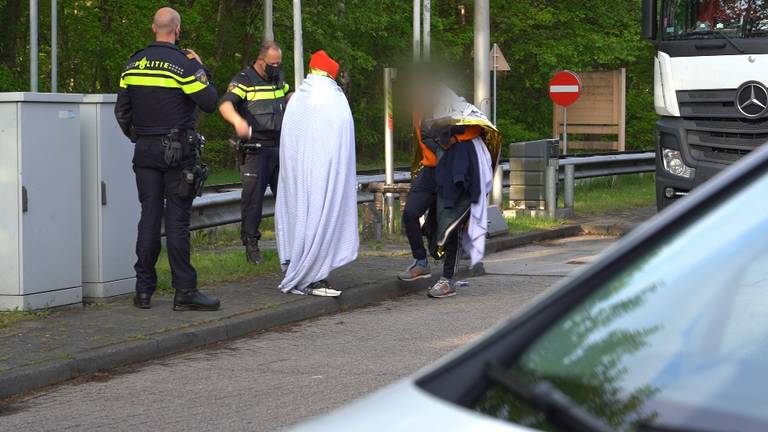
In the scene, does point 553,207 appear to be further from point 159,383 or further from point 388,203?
point 159,383

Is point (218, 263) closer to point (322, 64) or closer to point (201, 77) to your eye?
Result: point (322, 64)

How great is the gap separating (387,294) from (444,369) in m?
8.93

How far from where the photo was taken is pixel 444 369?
229cm

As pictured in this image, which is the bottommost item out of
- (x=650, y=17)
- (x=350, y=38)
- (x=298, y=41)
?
(x=650, y=17)

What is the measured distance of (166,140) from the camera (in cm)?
927

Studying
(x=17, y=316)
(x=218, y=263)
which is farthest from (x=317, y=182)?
(x=17, y=316)

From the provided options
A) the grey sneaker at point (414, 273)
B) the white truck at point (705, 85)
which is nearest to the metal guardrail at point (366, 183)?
the grey sneaker at point (414, 273)

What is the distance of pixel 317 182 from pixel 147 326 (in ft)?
6.62

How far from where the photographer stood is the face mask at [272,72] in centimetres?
1246

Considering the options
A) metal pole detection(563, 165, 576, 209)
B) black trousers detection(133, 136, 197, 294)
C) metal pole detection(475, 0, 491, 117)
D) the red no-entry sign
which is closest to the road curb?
black trousers detection(133, 136, 197, 294)

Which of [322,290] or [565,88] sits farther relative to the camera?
[565,88]

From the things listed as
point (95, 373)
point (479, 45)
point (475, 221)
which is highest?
point (479, 45)

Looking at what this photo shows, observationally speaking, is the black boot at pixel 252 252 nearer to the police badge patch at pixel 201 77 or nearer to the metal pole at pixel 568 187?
the police badge patch at pixel 201 77

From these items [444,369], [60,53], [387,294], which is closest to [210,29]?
[60,53]
